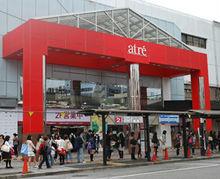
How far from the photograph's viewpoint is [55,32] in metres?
26.2

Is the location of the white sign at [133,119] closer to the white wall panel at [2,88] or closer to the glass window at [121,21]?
the glass window at [121,21]

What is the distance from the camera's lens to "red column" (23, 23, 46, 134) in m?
24.3

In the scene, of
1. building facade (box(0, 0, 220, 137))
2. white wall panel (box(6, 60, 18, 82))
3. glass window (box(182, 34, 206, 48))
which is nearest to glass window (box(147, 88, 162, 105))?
building facade (box(0, 0, 220, 137))

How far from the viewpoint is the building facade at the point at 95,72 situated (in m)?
29.0

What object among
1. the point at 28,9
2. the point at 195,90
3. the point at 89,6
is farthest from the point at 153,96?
the point at 28,9

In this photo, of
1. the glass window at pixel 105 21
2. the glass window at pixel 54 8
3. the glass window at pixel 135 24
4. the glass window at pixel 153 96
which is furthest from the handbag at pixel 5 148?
the glass window at pixel 153 96

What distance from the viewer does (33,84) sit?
24844 mm

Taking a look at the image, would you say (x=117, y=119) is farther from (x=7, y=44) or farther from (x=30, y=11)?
(x=30, y=11)

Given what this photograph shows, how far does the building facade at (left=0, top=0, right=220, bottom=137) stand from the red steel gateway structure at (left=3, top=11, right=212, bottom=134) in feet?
3.48

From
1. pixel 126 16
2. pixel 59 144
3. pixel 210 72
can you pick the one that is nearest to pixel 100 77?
pixel 126 16

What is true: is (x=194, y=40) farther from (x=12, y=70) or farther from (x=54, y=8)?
(x=12, y=70)

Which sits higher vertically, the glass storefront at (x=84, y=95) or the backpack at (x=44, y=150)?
the glass storefront at (x=84, y=95)

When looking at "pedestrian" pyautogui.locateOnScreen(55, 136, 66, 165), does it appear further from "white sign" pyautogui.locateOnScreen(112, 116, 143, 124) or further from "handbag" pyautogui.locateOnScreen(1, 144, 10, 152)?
"white sign" pyautogui.locateOnScreen(112, 116, 143, 124)

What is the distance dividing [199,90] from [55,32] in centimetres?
1509
